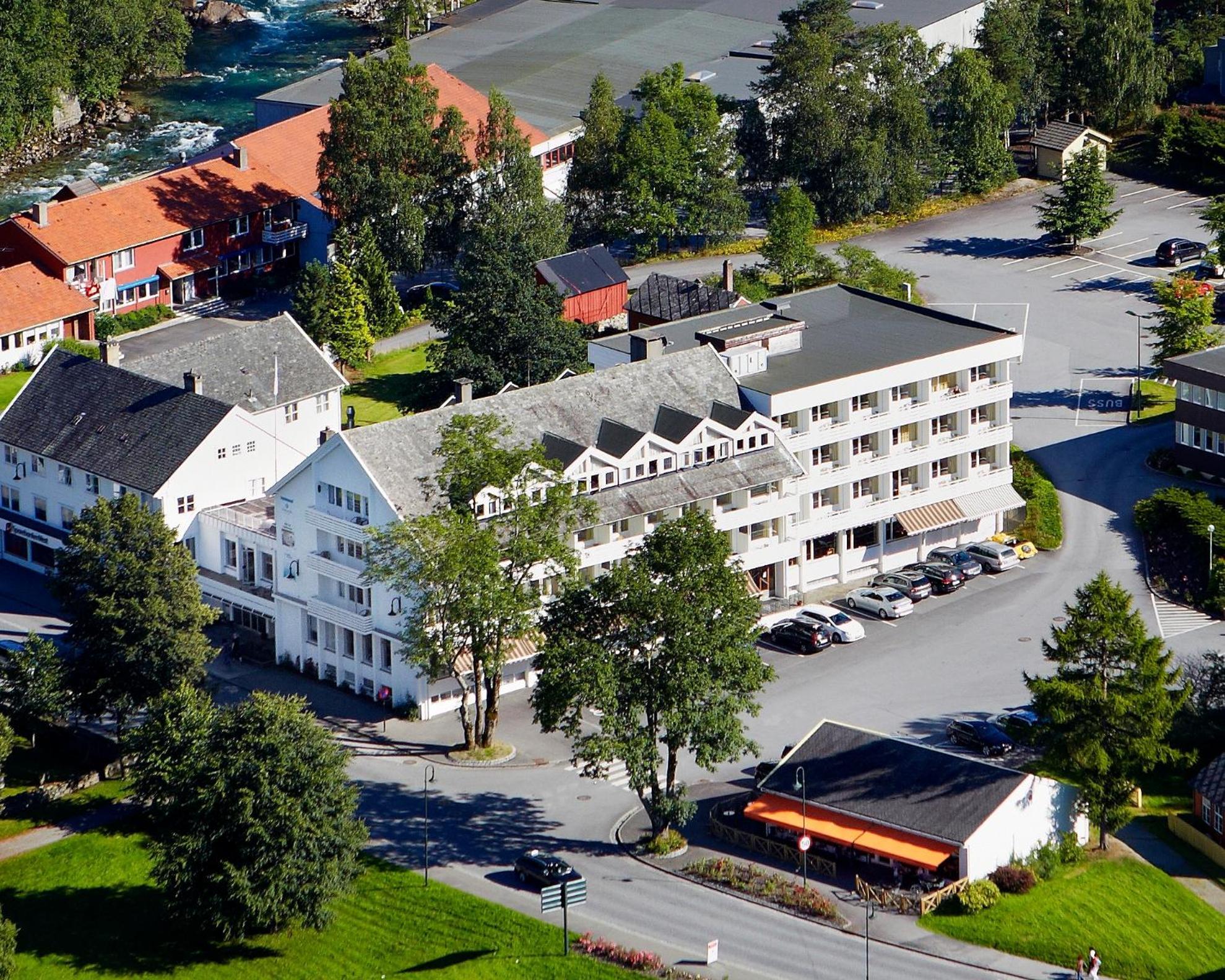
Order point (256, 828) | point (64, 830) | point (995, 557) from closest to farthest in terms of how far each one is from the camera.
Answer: point (256, 828) → point (64, 830) → point (995, 557)

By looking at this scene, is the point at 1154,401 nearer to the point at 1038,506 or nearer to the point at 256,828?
the point at 1038,506

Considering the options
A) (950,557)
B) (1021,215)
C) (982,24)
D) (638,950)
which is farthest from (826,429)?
(982,24)

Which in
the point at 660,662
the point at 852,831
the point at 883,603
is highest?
the point at 660,662

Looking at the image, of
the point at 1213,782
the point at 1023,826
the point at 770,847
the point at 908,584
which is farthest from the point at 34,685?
the point at 1213,782

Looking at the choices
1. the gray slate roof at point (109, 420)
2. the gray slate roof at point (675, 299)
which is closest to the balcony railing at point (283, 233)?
the gray slate roof at point (675, 299)

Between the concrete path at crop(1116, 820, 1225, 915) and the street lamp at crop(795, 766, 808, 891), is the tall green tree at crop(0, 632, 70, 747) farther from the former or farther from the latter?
the concrete path at crop(1116, 820, 1225, 915)
